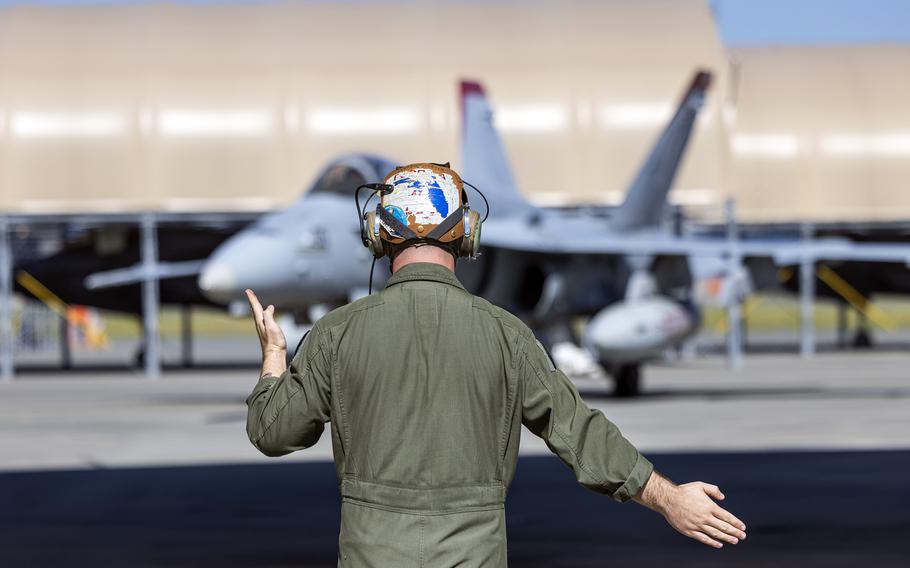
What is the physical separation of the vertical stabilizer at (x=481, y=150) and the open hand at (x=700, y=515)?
16223mm

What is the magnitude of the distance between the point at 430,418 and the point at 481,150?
56.0ft

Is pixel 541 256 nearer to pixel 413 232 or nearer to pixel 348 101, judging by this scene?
pixel 348 101

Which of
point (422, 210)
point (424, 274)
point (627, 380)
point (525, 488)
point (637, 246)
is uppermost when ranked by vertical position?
point (422, 210)

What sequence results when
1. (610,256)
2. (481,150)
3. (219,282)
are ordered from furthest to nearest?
(481,150) → (610,256) → (219,282)

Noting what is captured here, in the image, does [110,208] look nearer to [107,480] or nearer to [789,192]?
[789,192]

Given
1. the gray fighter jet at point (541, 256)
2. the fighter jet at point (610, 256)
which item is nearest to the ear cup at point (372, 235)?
the gray fighter jet at point (541, 256)

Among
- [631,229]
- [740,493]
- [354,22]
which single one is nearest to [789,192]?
[354,22]

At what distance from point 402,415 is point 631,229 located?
16703 millimetres

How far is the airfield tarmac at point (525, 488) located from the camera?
796 cm

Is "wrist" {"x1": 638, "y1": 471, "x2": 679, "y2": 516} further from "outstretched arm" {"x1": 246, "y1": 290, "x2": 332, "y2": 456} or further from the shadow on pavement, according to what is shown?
the shadow on pavement

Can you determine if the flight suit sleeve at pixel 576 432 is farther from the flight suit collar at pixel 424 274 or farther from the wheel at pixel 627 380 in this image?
the wheel at pixel 627 380

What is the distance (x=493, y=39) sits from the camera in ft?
104

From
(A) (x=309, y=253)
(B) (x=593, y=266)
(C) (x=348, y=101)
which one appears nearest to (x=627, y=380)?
(B) (x=593, y=266)

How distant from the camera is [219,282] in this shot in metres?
16.0
